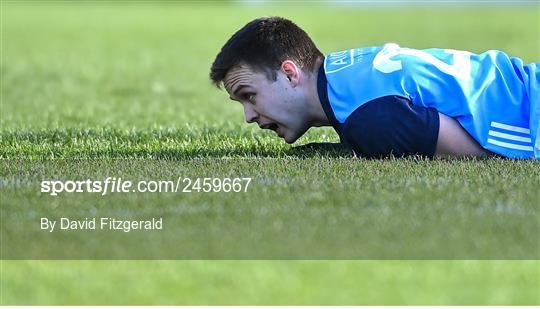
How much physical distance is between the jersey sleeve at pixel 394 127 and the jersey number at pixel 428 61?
27 cm

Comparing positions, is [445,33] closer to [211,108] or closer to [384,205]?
[211,108]

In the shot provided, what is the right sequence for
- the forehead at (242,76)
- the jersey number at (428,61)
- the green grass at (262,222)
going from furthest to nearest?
1. the forehead at (242,76)
2. the jersey number at (428,61)
3. the green grass at (262,222)

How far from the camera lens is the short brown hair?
5578 millimetres

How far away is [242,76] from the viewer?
559 centimetres

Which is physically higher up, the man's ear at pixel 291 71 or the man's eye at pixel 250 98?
the man's ear at pixel 291 71

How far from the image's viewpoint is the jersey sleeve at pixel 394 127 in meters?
5.17

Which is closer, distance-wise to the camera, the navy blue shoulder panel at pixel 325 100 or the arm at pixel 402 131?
the arm at pixel 402 131

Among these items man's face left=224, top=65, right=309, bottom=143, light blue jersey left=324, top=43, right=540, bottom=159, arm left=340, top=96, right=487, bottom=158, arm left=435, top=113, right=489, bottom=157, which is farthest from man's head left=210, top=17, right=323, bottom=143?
arm left=435, top=113, right=489, bottom=157

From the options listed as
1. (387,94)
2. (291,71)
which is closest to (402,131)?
(387,94)

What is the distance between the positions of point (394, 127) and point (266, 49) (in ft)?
2.93

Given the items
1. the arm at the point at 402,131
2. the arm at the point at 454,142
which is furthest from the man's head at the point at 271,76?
the arm at the point at 454,142

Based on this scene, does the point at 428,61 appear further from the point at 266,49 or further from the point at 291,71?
the point at 266,49

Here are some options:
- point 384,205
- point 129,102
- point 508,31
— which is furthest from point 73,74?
Answer: point 508,31

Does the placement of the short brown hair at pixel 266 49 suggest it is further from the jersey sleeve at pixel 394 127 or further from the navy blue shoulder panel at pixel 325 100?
the jersey sleeve at pixel 394 127
